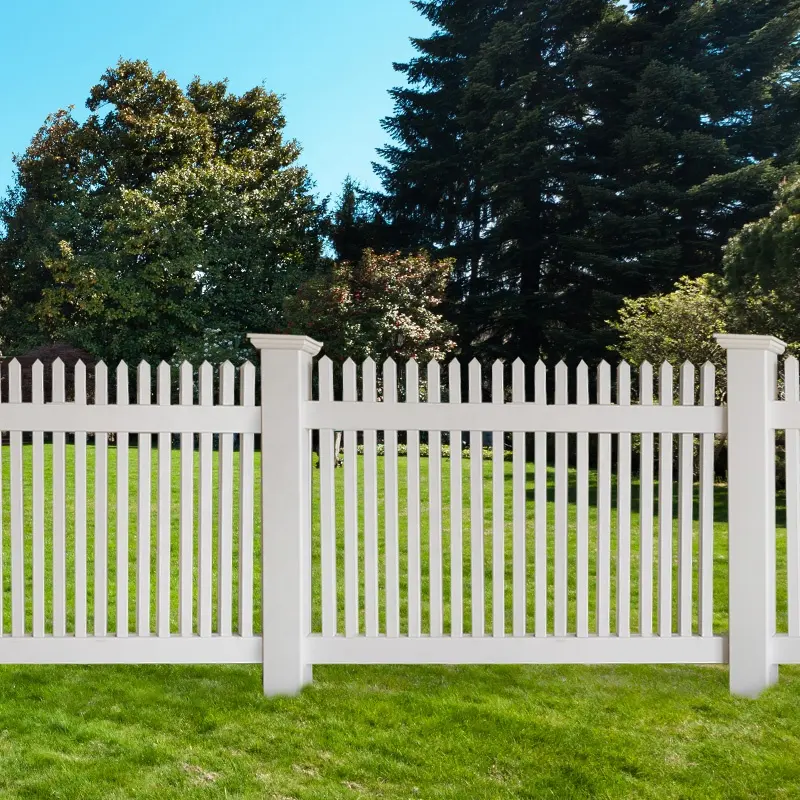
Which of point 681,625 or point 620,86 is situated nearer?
point 681,625

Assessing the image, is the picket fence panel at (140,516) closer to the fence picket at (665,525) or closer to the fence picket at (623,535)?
the fence picket at (623,535)

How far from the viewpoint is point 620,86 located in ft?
73.7

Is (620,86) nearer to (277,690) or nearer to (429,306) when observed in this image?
(429,306)

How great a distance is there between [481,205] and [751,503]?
21.3m

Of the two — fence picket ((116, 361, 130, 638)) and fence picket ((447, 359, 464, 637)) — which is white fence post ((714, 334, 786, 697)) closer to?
fence picket ((447, 359, 464, 637))

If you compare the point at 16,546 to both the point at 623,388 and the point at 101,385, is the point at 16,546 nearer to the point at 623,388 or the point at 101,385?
the point at 101,385

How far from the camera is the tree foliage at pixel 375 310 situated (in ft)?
51.5

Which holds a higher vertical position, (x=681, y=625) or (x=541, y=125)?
(x=541, y=125)

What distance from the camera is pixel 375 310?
16016 millimetres

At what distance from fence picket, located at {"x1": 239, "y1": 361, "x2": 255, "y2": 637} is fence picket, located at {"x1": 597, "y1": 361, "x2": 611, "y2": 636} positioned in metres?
1.65

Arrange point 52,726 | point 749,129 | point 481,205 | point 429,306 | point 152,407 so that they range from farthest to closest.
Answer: point 481,205
point 749,129
point 429,306
point 152,407
point 52,726

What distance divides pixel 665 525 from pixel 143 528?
2.53 m

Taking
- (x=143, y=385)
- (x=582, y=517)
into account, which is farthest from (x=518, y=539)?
(x=143, y=385)

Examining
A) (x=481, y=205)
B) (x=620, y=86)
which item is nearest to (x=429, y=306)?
(x=481, y=205)
